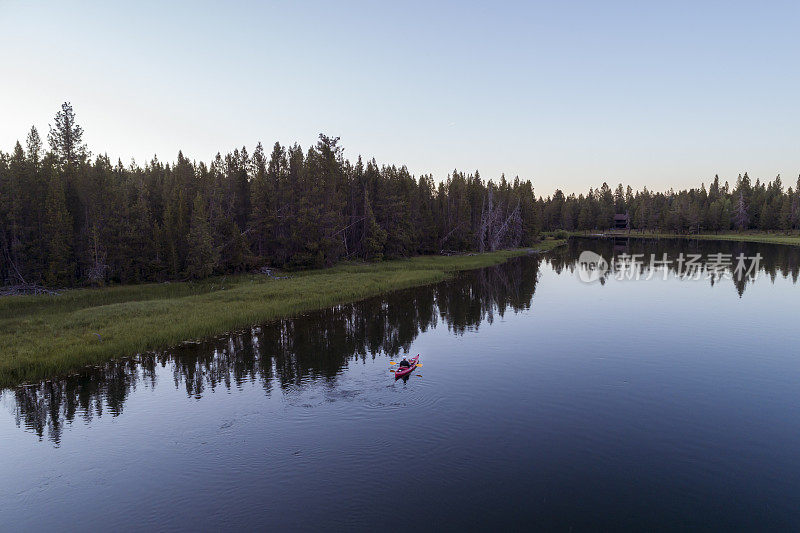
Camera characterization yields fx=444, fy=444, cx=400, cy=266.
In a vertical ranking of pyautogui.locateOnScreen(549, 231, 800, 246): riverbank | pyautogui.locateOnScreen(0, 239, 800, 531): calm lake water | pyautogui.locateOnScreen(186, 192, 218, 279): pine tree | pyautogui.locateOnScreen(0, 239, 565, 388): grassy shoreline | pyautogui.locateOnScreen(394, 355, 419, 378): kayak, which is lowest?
pyautogui.locateOnScreen(0, 239, 800, 531): calm lake water

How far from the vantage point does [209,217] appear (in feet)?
215

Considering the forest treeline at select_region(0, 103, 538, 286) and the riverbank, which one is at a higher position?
the forest treeline at select_region(0, 103, 538, 286)

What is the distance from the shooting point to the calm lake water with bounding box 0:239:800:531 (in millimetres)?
13820

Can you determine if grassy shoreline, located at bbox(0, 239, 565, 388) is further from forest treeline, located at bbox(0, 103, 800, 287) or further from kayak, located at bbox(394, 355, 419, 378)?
kayak, located at bbox(394, 355, 419, 378)

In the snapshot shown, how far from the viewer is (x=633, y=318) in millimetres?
39750

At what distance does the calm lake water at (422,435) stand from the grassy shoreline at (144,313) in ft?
6.22

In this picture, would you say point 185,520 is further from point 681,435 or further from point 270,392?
point 681,435

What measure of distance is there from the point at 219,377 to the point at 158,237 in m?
40.0

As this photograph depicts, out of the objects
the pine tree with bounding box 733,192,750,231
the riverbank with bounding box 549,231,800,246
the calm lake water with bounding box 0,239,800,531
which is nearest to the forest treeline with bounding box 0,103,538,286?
the calm lake water with bounding box 0,239,800,531

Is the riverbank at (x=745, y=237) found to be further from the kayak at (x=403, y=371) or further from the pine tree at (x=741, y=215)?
the kayak at (x=403, y=371)

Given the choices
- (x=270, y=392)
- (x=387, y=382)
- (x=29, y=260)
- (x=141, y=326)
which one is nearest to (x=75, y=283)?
(x=29, y=260)

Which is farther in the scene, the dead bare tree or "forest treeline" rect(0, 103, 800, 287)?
the dead bare tree

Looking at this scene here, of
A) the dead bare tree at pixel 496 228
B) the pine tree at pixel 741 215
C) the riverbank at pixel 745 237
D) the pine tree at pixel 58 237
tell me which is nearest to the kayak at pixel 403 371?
the pine tree at pixel 58 237

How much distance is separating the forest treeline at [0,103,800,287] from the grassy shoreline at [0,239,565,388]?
5.69m
